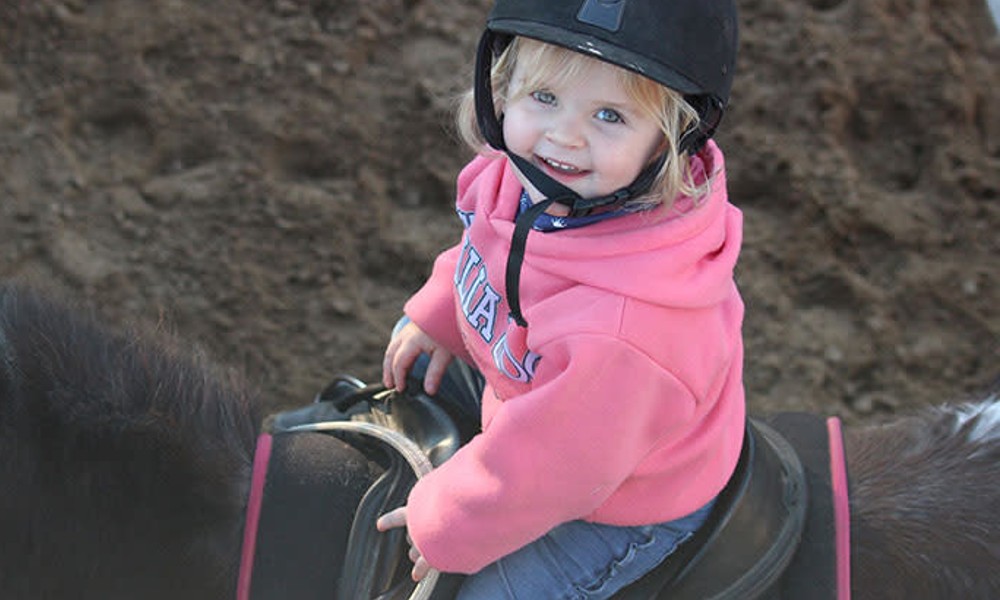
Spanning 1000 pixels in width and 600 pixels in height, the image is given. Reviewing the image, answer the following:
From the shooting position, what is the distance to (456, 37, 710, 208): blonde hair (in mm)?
1363

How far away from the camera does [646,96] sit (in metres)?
1.37

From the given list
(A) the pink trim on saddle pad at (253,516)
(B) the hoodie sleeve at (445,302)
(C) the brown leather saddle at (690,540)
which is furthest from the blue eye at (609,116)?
(A) the pink trim on saddle pad at (253,516)

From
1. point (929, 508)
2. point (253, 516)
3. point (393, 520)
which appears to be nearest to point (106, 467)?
point (253, 516)

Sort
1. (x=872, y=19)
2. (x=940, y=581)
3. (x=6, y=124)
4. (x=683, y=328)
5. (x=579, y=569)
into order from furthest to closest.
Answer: (x=872, y=19)
(x=6, y=124)
(x=940, y=581)
(x=579, y=569)
(x=683, y=328)

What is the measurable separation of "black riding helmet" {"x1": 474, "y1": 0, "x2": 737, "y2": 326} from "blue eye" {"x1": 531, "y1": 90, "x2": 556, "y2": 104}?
2.9 inches

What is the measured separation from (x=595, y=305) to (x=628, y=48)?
29 centimetres

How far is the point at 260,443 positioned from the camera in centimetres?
158

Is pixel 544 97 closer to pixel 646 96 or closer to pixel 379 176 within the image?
pixel 646 96

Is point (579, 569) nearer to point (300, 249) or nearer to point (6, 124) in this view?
point (300, 249)

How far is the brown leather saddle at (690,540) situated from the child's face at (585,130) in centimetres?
44

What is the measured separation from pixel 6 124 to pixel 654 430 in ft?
8.01

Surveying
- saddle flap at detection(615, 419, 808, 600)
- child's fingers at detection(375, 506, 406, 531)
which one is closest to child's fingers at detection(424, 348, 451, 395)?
child's fingers at detection(375, 506, 406, 531)

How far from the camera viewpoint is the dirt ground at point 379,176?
Result: 10.7 ft

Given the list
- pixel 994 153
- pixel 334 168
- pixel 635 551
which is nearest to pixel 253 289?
pixel 334 168
